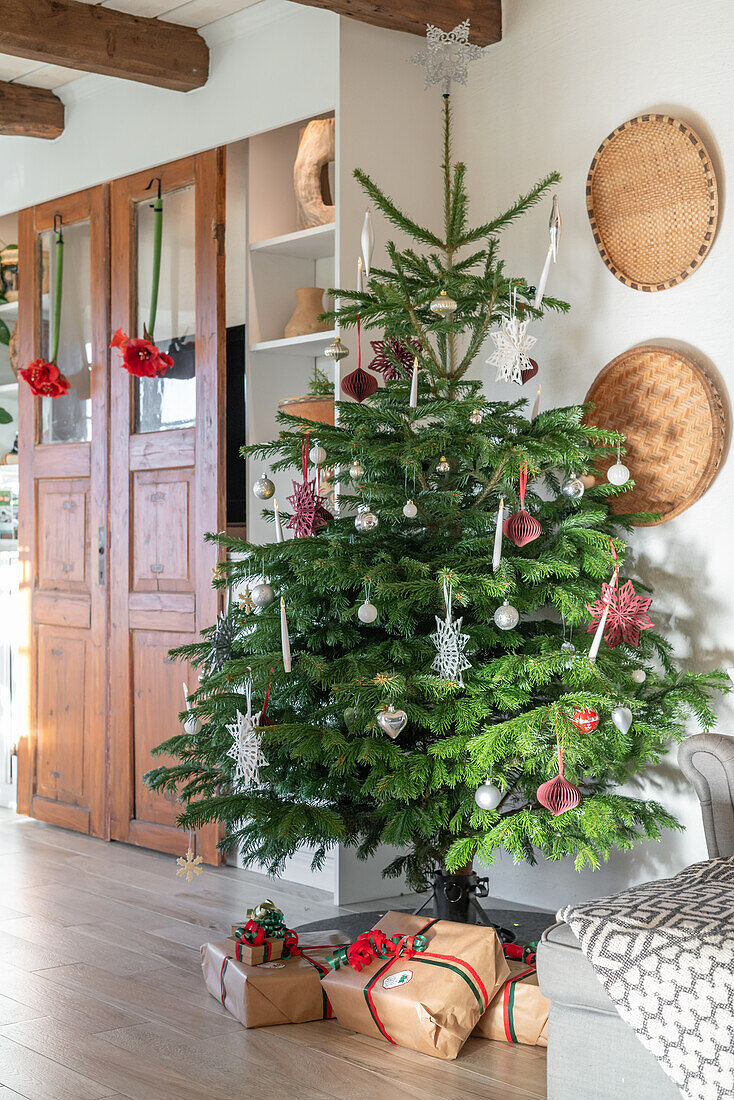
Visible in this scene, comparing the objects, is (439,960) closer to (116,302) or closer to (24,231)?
(116,302)

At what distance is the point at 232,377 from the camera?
395 cm

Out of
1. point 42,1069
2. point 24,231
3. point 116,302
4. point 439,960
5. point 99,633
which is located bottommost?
point 42,1069

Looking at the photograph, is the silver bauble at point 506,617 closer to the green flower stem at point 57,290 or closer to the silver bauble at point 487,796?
the silver bauble at point 487,796

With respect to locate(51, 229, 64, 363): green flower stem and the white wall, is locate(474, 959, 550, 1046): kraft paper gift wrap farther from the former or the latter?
locate(51, 229, 64, 363): green flower stem

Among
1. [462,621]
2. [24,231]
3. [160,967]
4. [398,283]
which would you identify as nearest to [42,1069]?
[160,967]

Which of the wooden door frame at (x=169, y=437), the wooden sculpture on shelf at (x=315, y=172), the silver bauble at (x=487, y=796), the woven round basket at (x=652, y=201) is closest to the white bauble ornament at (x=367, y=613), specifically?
the silver bauble at (x=487, y=796)

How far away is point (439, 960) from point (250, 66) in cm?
273

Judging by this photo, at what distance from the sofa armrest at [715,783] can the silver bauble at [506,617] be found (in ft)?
1.44

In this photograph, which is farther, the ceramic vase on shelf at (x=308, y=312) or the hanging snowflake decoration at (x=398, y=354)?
the ceramic vase on shelf at (x=308, y=312)

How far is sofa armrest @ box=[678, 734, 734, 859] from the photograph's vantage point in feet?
7.57

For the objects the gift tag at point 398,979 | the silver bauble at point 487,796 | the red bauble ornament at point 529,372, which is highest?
the red bauble ornament at point 529,372

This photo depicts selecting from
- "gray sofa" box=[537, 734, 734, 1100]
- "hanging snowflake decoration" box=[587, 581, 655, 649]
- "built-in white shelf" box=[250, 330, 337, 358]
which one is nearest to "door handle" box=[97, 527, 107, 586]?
"built-in white shelf" box=[250, 330, 337, 358]

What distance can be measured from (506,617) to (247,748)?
2.08ft

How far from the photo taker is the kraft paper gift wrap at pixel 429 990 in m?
2.33
